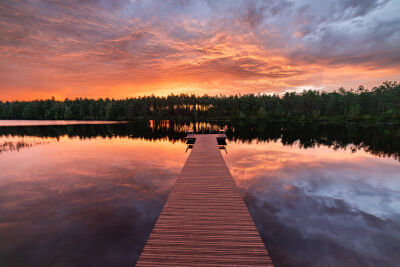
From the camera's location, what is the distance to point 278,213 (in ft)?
27.2

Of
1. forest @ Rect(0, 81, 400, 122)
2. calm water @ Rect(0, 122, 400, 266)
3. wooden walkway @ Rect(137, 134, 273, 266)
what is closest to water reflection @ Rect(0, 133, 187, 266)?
calm water @ Rect(0, 122, 400, 266)

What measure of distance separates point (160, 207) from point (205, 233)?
14.4ft

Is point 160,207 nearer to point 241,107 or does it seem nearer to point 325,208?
point 325,208

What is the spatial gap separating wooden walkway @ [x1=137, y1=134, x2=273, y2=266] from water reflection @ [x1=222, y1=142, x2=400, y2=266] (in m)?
1.69

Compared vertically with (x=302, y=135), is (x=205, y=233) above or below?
below

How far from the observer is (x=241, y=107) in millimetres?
90812

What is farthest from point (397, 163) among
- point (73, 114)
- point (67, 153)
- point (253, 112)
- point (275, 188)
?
point (73, 114)

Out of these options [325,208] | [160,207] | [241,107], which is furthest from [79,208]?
[241,107]

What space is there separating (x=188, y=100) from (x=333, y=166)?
323 ft

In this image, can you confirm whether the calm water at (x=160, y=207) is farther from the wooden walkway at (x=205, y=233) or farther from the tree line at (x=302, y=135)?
the tree line at (x=302, y=135)

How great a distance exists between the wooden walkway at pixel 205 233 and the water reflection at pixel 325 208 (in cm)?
169

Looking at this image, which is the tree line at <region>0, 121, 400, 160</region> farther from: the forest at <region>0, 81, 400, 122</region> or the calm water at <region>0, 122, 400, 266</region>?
the forest at <region>0, 81, 400, 122</region>

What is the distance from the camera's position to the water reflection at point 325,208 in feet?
19.5

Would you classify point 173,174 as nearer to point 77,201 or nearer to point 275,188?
point 77,201
